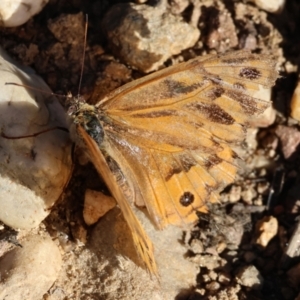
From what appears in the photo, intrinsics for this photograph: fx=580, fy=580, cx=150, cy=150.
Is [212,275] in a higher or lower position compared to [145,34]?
lower

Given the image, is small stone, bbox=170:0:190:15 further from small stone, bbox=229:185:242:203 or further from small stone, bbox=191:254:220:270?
small stone, bbox=191:254:220:270

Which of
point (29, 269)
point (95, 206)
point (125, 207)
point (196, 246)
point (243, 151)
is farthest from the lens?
point (243, 151)

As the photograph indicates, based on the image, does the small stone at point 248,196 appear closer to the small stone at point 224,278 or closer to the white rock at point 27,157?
the small stone at point 224,278

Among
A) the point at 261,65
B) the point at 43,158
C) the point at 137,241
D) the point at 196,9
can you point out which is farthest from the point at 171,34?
the point at 137,241

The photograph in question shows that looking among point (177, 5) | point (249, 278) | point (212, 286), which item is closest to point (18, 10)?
point (177, 5)

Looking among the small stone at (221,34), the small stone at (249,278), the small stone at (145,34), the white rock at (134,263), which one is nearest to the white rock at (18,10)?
the small stone at (145,34)

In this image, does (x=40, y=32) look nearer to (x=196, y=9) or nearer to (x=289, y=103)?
(x=196, y=9)

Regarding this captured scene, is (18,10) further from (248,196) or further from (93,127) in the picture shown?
(248,196)

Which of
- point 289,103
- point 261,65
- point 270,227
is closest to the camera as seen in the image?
point 261,65
